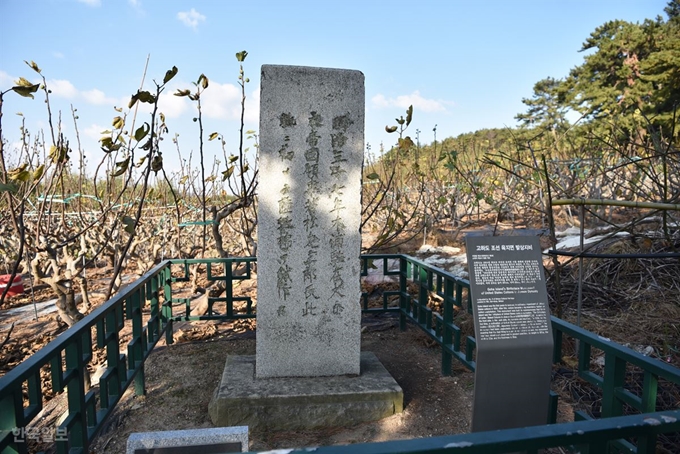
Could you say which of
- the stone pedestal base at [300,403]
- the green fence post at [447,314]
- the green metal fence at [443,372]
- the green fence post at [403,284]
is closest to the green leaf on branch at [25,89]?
the green metal fence at [443,372]

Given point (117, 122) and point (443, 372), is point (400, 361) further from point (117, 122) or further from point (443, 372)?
point (117, 122)

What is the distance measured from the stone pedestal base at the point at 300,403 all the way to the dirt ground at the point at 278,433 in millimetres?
64

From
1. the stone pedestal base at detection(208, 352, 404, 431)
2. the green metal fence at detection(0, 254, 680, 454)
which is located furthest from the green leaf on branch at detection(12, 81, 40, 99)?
the stone pedestal base at detection(208, 352, 404, 431)

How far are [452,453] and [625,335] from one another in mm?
3513

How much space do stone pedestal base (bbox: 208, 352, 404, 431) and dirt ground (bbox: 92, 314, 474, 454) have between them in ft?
0.21

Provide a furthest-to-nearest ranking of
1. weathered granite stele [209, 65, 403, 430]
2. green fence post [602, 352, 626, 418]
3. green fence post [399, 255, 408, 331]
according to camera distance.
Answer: green fence post [399, 255, 408, 331]
weathered granite stele [209, 65, 403, 430]
green fence post [602, 352, 626, 418]

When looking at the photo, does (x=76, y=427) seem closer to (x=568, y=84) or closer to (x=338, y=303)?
(x=338, y=303)

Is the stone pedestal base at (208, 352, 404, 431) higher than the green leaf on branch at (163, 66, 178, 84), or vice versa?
the green leaf on branch at (163, 66, 178, 84)

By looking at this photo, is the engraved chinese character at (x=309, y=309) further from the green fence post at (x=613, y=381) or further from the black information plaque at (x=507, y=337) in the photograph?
the green fence post at (x=613, y=381)

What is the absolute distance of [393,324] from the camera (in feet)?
16.5

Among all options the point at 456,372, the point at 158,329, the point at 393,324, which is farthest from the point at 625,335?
the point at 158,329

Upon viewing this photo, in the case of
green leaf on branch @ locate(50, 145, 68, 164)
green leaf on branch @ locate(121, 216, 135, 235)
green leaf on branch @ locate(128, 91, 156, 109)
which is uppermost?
green leaf on branch @ locate(128, 91, 156, 109)

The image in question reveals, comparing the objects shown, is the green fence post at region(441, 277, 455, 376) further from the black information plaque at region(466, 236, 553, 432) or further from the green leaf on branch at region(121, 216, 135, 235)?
the green leaf on branch at region(121, 216, 135, 235)

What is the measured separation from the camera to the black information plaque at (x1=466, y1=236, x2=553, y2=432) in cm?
209
